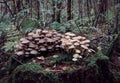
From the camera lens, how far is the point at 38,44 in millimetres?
4629

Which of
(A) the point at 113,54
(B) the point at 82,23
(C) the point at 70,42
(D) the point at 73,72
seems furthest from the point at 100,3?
(D) the point at 73,72

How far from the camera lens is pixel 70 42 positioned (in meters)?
4.52

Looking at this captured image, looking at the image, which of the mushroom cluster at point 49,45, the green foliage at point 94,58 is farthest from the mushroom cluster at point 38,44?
the green foliage at point 94,58

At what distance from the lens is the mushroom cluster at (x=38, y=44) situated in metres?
4.56

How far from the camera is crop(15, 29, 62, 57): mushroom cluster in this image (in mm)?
4559

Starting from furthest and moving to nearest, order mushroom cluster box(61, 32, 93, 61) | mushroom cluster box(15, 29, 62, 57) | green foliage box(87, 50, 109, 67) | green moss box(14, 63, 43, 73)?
mushroom cluster box(15, 29, 62, 57), mushroom cluster box(61, 32, 93, 61), green foliage box(87, 50, 109, 67), green moss box(14, 63, 43, 73)

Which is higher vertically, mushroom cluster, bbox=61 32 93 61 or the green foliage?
mushroom cluster, bbox=61 32 93 61

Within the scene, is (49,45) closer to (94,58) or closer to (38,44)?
(38,44)

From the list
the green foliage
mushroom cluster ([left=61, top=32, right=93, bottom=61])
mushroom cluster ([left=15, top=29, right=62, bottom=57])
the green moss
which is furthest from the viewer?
mushroom cluster ([left=15, top=29, right=62, bottom=57])

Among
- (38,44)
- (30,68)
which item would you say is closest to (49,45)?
(38,44)

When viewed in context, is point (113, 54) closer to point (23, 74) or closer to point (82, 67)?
point (82, 67)

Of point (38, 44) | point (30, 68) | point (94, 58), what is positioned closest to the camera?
point (30, 68)

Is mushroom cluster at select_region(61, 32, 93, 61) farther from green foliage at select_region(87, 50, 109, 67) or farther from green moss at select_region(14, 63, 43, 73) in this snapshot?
green moss at select_region(14, 63, 43, 73)

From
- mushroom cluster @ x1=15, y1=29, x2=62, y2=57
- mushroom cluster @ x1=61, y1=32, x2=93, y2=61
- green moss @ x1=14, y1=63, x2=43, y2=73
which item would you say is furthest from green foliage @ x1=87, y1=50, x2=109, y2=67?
green moss @ x1=14, y1=63, x2=43, y2=73
